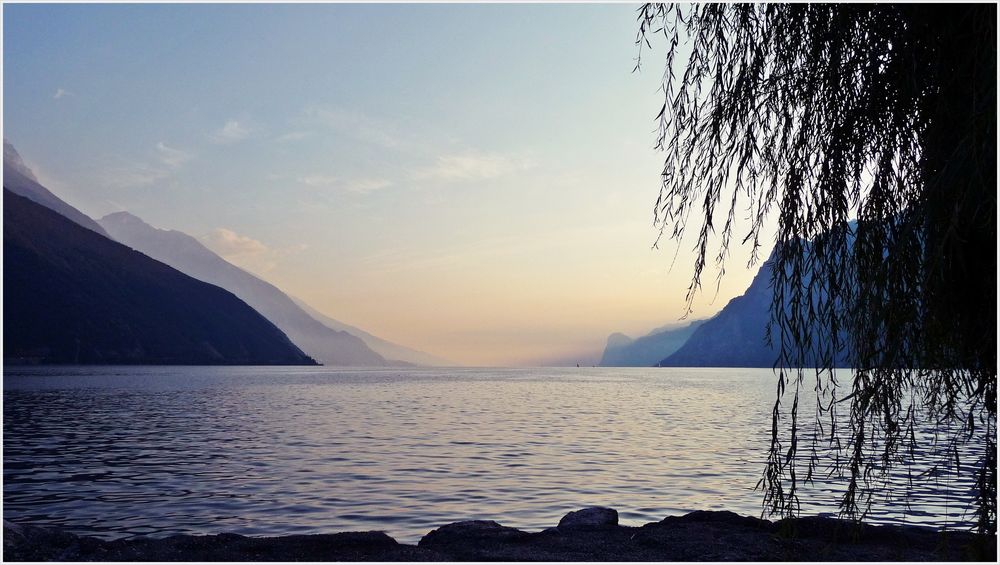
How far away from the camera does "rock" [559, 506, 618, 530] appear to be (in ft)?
31.7

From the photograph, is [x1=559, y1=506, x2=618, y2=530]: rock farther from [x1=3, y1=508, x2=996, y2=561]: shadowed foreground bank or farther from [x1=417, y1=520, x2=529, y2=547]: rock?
[x1=417, y1=520, x2=529, y2=547]: rock

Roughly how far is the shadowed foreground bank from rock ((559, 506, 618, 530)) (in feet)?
1.16

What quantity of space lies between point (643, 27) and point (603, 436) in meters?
23.9

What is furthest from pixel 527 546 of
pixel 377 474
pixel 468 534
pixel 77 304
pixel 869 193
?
pixel 77 304

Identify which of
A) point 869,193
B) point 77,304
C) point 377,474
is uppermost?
point 77,304

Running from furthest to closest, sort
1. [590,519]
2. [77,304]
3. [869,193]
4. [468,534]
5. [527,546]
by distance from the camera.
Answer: [77,304]
[590,519]
[468,534]
[527,546]
[869,193]

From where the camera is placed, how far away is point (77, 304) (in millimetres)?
167625

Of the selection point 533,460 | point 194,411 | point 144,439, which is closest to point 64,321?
point 194,411

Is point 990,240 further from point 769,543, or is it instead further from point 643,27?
point 769,543

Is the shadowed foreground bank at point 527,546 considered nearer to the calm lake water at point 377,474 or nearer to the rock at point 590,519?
the rock at point 590,519

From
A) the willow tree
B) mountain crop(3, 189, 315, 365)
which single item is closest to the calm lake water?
the willow tree

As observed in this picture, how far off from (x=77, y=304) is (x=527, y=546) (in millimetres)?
186965

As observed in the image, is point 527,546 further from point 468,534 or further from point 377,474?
point 377,474

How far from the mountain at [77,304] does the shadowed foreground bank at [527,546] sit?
160397 mm
